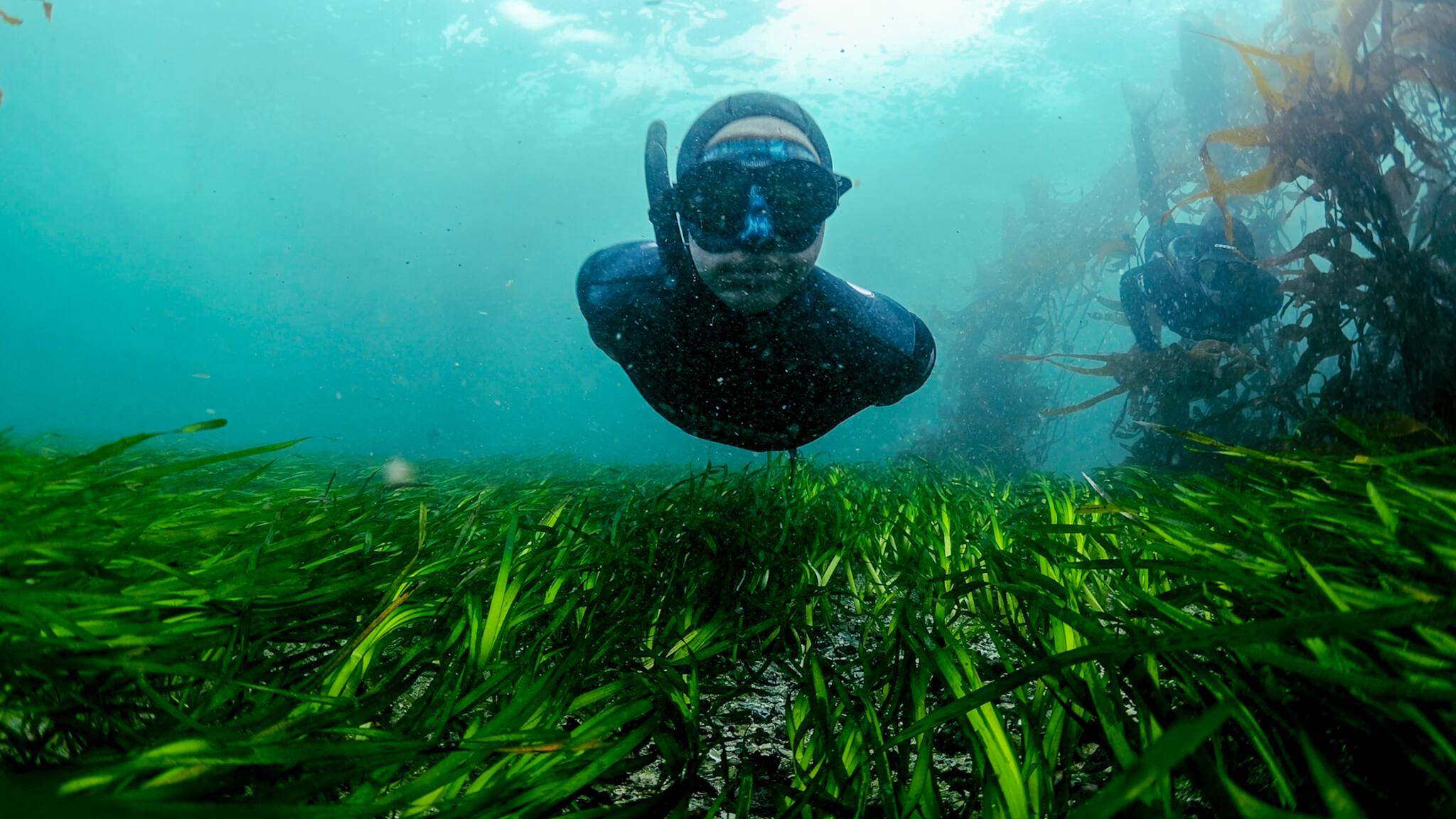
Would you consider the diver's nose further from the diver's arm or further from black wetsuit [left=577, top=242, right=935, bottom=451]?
the diver's arm

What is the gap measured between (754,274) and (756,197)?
53 centimetres

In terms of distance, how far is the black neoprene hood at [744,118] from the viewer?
366 cm

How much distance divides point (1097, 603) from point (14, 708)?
6.47 ft

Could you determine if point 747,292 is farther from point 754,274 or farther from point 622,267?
point 622,267

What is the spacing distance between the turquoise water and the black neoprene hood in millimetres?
3656

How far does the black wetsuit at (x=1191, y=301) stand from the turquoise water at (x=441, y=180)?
8386 mm

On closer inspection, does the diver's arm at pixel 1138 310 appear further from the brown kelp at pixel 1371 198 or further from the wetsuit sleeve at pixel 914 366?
the wetsuit sleeve at pixel 914 366

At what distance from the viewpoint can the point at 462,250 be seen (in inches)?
3078

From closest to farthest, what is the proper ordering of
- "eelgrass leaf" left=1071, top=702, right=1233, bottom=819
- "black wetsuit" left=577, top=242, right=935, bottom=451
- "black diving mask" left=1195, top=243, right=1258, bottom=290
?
"eelgrass leaf" left=1071, top=702, right=1233, bottom=819, "black wetsuit" left=577, top=242, right=935, bottom=451, "black diving mask" left=1195, top=243, right=1258, bottom=290

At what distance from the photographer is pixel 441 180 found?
62.2 meters

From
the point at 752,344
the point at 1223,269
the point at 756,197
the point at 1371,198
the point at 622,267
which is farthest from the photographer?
the point at 1223,269

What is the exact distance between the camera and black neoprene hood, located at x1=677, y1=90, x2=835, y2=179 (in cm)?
366

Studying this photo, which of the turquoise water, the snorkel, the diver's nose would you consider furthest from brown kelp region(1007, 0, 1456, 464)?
the turquoise water

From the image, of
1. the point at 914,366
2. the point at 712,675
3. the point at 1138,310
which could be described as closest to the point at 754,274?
the point at 914,366
